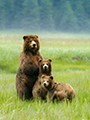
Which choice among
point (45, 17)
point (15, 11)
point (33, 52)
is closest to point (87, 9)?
point (45, 17)

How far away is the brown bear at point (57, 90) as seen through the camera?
585 cm

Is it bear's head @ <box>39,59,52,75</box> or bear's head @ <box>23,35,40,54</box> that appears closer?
bear's head @ <box>39,59,52,75</box>

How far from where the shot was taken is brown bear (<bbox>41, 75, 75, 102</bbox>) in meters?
5.85

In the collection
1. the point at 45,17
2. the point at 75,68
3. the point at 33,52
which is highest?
the point at 45,17

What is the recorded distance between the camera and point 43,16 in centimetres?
5703

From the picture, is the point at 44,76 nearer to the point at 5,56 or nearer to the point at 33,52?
the point at 33,52

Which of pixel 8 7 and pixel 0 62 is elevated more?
pixel 8 7

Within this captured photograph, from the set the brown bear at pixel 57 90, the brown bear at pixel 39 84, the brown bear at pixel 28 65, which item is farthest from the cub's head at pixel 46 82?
the brown bear at pixel 28 65

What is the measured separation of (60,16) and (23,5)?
806 centimetres

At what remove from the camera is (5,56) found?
17500 millimetres

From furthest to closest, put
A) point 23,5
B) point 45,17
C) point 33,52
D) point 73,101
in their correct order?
1. point 23,5
2. point 45,17
3. point 33,52
4. point 73,101

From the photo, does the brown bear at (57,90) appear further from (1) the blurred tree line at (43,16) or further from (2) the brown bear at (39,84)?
(1) the blurred tree line at (43,16)

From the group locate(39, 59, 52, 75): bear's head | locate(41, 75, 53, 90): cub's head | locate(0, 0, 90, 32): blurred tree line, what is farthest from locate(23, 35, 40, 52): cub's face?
locate(0, 0, 90, 32): blurred tree line

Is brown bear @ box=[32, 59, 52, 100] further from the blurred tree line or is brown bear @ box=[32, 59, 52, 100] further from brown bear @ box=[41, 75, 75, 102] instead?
the blurred tree line
